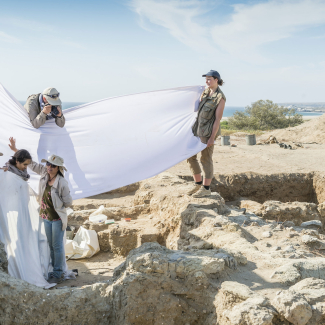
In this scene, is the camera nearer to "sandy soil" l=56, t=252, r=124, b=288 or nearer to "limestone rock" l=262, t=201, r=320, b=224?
"sandy soil" l=56, t=252, r=124, b=288

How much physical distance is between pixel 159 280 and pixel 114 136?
2.57m

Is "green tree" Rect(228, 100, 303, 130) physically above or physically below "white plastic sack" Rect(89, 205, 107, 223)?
above

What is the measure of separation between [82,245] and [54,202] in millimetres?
1741

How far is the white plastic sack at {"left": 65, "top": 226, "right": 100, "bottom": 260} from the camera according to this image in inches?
211

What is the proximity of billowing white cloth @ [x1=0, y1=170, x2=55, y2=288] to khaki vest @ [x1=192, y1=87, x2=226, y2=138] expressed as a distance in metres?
2.73

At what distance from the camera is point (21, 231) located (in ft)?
12.7

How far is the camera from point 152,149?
5203mm

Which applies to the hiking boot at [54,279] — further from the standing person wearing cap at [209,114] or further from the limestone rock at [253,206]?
the limestone rock at [253,206]

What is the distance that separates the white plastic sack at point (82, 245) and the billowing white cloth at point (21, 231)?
3.98 ft

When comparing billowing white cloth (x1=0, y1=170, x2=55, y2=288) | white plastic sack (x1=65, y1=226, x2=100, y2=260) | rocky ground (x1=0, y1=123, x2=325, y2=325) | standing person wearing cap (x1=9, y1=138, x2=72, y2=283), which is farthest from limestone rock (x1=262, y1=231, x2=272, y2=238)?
billowing white cloth (x1=0, y1=170, x2=55, y2=288)

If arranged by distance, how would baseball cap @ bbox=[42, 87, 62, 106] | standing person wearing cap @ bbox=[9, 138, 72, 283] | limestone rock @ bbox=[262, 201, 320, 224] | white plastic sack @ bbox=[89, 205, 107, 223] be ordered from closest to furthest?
standing person wearing cap @ bbox=[9, 138, 72, 283], baseball cap @ bbox=[42, 87, 62, 106], white plastic sack @ bbox=[89, 205, 107, 223], limestone rock @ bbox=[262, 201, 320, 224]

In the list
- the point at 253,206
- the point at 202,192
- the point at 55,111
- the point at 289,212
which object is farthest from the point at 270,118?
the point at 55,111

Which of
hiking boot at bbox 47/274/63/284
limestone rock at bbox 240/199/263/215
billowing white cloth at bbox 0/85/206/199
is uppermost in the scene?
billowing white cloth at bbox 0/85/206/199

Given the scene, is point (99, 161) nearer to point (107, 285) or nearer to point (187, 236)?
point (187, 236)
